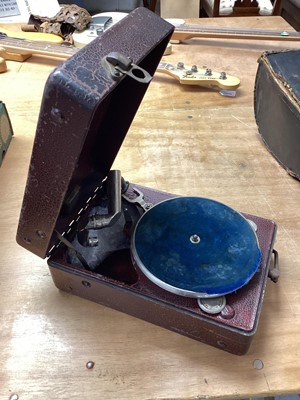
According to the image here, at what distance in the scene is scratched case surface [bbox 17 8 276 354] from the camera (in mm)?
397

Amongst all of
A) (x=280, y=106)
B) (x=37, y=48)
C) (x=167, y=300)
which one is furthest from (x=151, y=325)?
(x=37, y=48)

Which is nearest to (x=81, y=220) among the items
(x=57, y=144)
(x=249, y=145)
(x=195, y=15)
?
(x=57, y=144)

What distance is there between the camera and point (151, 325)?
60 cm

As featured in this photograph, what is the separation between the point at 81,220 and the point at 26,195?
0.43 ft

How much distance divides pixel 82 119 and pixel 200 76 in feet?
2.49

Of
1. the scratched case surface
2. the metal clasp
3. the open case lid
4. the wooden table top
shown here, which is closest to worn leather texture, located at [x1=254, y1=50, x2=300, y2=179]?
the wooden table top

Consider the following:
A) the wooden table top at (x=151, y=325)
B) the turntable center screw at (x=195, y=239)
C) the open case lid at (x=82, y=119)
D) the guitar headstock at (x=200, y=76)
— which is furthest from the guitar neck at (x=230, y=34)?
the turntable center screw at (x=195, y=239)

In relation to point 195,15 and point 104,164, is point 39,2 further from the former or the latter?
point 104,164

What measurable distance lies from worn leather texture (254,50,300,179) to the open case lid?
0.36 meters

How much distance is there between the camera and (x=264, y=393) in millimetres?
536

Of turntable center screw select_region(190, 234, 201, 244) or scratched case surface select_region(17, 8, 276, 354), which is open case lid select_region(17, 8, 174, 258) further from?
turntable center screw select_region(190, 234, 201, 244)

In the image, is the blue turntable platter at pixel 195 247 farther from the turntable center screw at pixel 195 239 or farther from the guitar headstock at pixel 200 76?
the guitar headstock at pixel 200 76

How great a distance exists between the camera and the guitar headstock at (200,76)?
1.07 meters

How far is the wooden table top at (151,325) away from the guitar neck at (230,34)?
1.09ft
